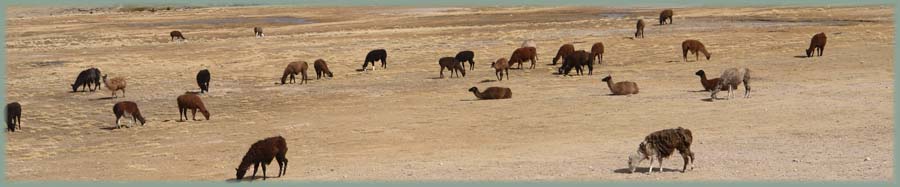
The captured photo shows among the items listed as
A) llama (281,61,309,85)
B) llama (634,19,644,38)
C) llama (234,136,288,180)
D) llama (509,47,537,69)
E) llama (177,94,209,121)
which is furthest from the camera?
llama (634,19,644,38)

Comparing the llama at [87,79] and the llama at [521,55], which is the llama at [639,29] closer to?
the llama at [521,55]

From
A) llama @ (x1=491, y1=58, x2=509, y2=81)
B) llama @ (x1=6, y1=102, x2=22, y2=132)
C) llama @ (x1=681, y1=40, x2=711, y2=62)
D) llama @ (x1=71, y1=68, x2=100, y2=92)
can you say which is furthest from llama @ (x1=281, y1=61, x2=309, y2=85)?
llama @ (x1=681, y1=40, x2=711, y2=62)

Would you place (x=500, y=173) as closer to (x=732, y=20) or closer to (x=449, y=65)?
(x=449, y=65)

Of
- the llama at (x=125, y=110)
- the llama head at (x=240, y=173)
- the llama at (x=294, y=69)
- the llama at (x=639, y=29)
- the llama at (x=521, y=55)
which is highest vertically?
A: the llama at (x=639, y=29)

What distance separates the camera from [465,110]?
77.1 feet

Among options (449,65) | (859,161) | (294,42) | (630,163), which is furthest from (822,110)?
(294,42)

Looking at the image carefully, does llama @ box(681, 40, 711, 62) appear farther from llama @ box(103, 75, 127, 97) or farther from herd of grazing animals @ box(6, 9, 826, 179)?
llama @ box(103, 75, 127, 97)

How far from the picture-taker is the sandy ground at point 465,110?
52.5 feet

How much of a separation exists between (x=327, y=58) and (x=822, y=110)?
69.8 feet

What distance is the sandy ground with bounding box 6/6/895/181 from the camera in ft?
52.5

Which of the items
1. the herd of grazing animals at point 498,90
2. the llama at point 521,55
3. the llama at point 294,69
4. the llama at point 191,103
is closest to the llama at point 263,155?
the herd of grazing animals at point 498,90

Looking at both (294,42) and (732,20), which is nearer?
(294,42)

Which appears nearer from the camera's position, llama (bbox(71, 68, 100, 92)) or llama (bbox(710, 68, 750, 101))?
llama (bbox(710, 68, 750, 101))

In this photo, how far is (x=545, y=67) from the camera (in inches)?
1335
